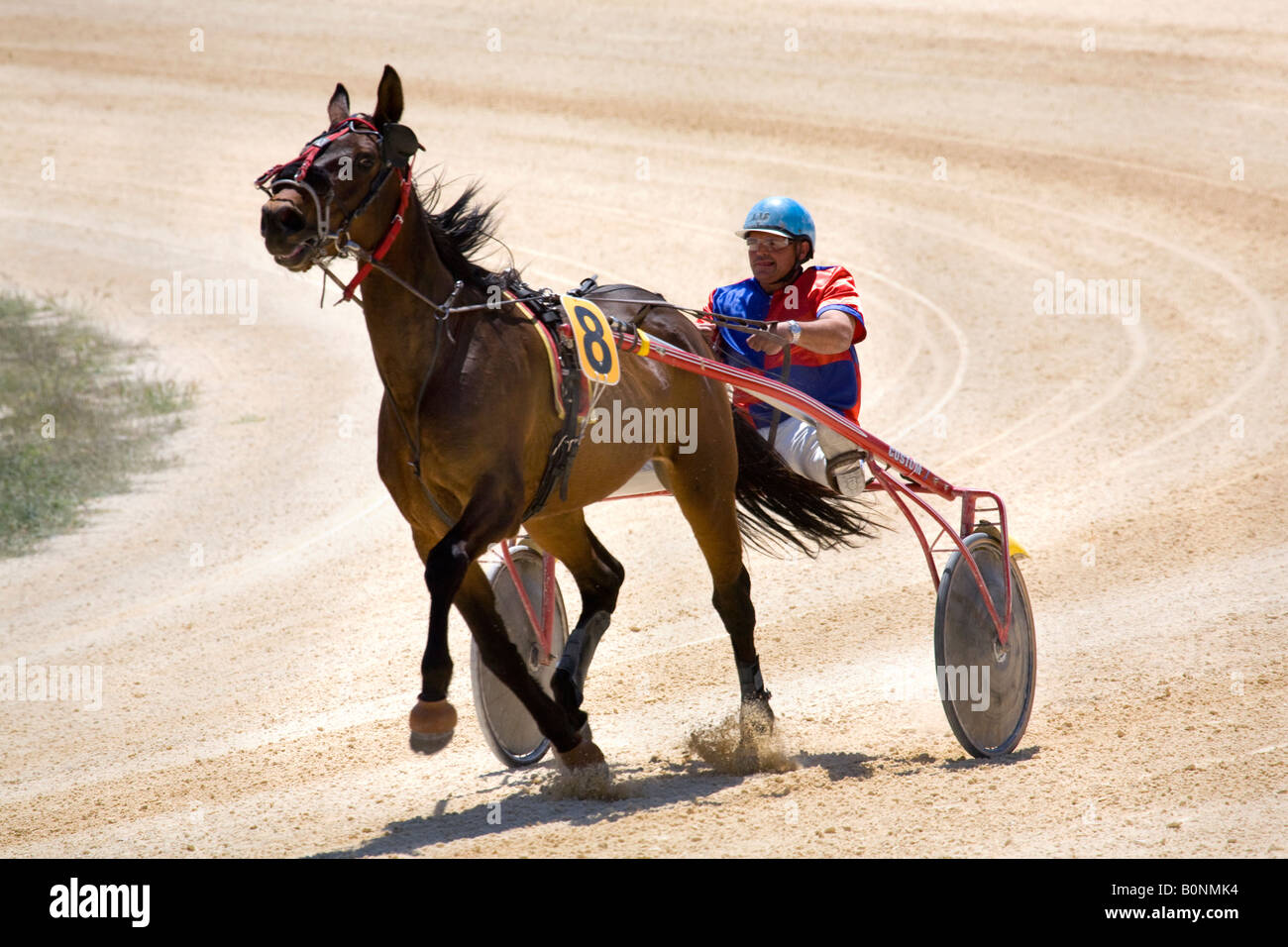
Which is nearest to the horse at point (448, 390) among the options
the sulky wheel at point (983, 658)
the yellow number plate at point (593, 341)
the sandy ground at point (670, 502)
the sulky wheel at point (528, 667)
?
the yellow number plate at point (593, 341)

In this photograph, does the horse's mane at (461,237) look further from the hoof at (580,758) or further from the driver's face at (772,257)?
the hoof at (580,758)

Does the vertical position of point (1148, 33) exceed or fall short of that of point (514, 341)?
it exceeds it

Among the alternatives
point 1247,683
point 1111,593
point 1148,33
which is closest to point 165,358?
point 1111,593

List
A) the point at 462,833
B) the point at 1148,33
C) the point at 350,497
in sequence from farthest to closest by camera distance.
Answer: the point at 1148,33, the point at 350,497, the point at 462,833

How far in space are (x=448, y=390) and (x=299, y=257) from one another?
23.8 inches

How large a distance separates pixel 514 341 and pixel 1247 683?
123 inches

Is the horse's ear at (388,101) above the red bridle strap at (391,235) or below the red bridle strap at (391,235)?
above

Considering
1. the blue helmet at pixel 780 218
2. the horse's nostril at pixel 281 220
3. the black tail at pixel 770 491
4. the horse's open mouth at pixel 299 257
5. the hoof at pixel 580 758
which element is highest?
the blue helmet at pixel 780 218

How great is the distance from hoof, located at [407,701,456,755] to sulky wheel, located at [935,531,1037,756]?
1.84 metres

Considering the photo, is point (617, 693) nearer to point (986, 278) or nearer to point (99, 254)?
point (986, 278)

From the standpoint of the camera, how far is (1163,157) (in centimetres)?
1566

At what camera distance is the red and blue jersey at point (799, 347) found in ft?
18.0

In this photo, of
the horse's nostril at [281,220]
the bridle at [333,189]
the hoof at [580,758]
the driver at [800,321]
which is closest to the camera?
the horse's nostril at [281,220]

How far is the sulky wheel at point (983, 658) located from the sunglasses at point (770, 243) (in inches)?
52.5
